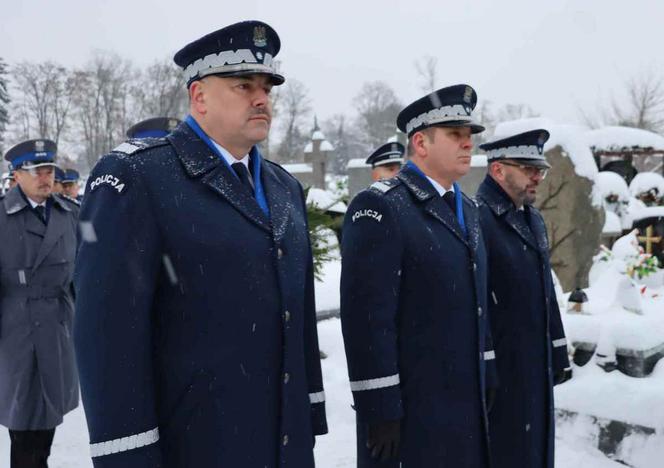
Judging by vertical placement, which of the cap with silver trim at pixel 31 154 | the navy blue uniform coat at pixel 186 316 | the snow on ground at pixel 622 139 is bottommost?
the navy blue uniform coat at pixel 186 316

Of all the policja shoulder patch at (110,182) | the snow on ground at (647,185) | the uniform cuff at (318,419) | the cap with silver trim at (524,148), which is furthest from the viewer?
the snow on ground at (647,185)

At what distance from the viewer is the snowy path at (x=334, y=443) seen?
4.50 metres

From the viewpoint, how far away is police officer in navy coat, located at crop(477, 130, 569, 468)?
11.5ft

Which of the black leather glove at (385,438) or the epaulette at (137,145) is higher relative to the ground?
the epaulette at (137,145)

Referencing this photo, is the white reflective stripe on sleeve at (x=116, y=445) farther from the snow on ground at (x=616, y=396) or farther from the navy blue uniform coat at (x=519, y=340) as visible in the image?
the snow on ground at (x=616, y=396)

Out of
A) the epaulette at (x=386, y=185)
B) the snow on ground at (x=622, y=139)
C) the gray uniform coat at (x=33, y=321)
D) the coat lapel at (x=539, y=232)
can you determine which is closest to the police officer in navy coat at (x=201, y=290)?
the epaulette at (x=386, y=185)

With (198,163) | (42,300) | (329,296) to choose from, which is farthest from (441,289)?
(329,296)

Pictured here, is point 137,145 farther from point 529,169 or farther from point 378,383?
point 529,169

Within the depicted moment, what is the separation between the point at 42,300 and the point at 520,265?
3.04 metres

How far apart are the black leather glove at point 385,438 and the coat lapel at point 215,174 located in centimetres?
121

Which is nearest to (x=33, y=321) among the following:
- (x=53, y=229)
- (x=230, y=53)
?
(x=53, y=229)

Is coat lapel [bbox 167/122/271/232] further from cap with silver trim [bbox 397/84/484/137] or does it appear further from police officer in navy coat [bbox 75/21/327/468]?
cap with silver trim [bbox 397/84/484/137]

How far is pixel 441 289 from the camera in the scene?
2.98m

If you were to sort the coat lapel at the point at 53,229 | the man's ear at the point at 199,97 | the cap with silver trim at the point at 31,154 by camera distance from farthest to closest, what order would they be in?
the cap with silver trim at the point at 31,154
the coat lapel at the point at 53,229
the man's ear at the point at 199,97
